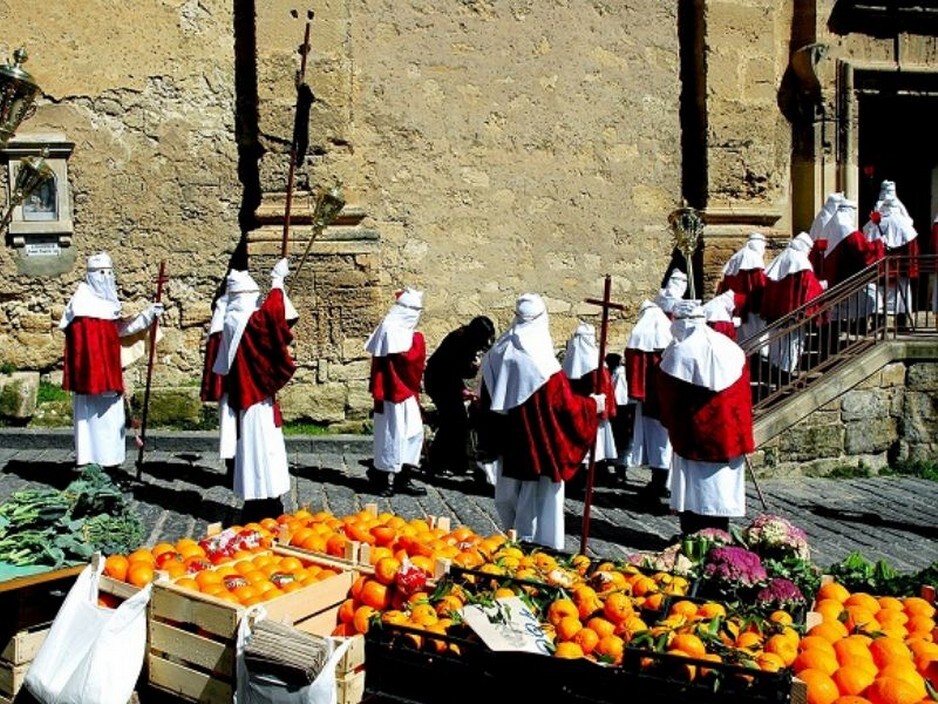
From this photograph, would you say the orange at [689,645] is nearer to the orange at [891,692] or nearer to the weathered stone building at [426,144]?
the orange at [891,692]

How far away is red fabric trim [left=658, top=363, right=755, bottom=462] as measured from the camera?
7.18 metres

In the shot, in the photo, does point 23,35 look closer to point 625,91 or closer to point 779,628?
point 625,91

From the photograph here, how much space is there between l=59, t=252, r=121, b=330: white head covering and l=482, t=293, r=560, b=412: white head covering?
422 centimetres

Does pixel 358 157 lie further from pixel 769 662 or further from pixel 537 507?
pixel 769 662

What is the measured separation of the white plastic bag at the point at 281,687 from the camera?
12.5 ft

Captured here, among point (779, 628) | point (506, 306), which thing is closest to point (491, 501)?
point (506, 306)

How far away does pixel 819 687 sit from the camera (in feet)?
11.4

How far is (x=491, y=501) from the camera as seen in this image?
378 inches

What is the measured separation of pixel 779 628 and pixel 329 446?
8117 millimetres

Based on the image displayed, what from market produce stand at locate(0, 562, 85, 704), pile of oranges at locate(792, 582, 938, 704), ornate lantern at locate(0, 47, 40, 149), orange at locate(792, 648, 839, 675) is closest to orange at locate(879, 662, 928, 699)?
pile of oranges at locate(792, 582, 938, 704)

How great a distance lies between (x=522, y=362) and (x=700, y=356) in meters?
1.25

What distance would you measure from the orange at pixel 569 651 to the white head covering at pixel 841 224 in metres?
9.89

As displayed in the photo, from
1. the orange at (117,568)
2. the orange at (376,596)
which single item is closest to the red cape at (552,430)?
the orange at (376,596)

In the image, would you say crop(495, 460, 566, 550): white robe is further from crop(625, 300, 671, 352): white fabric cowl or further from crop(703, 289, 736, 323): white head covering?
crop(703, 289, 736, 323): white head covering
